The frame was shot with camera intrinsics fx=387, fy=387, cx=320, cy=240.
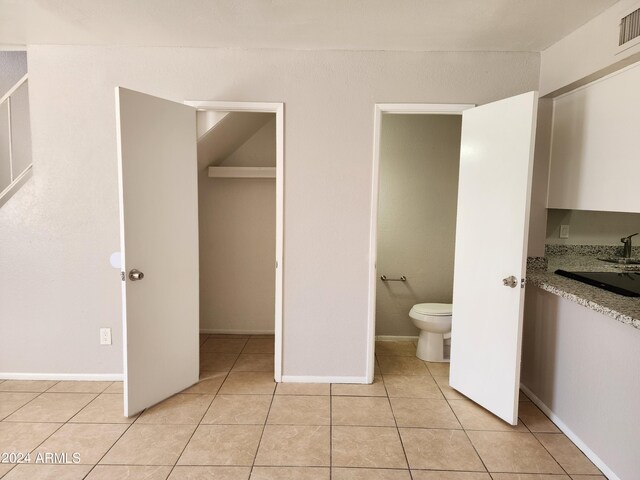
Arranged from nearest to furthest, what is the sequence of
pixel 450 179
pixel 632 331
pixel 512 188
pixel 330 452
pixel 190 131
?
pixel 632 331
pixel 330 452
pixel 512 188
pixel 190 131
pixel 450 179

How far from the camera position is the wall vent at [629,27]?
189 cm

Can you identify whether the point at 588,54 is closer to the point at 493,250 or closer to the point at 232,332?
the point at 493,250

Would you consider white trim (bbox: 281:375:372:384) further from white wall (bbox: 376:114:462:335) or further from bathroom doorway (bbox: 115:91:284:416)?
white wall (bbox: 376:114:462:335)

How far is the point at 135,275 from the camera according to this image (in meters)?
2.34

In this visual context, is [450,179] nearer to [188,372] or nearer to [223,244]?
[223,244]

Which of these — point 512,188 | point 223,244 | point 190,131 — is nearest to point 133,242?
point 190,131

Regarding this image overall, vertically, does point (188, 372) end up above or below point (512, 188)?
below

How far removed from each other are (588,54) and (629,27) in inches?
11.9

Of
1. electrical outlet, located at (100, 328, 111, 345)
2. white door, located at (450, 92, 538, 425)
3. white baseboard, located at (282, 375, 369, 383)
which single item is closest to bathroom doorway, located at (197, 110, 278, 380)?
white baseboard, located at (282, 375, 369, 383)

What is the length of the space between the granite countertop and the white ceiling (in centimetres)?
150

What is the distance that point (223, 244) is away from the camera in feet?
12.7

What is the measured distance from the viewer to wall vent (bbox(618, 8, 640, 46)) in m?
1.89

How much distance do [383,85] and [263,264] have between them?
2.04 meters

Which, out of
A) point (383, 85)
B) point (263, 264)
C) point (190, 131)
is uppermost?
point (383, 85)
